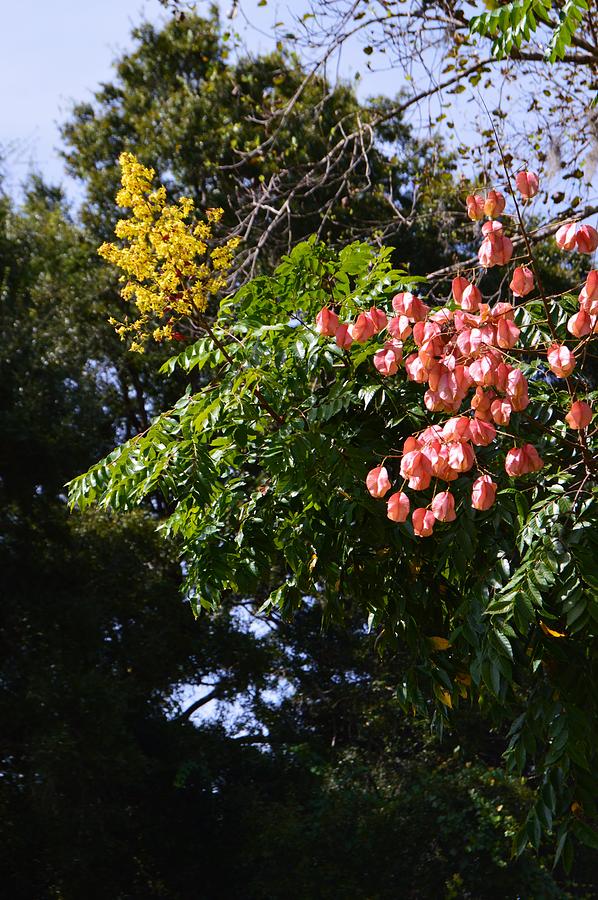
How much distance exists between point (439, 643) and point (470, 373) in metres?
1.19

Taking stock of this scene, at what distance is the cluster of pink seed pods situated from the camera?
287 cm

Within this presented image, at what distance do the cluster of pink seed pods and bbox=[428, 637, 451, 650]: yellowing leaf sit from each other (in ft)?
2.46

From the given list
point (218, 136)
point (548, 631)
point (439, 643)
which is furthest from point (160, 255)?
point (218, 136)

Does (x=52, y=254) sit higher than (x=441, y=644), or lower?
higher

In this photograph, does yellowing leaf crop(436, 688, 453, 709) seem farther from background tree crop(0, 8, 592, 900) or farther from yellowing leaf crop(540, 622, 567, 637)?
background tree crop(0, 8, 592, 900)

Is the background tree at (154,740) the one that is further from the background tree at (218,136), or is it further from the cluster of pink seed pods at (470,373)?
the cluster of pink seed pods at (470,373)

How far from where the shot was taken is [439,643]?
3650 millimetres

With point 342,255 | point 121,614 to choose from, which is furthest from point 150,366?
point 342,255

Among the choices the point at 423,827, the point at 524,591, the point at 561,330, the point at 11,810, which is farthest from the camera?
the point at 423,827

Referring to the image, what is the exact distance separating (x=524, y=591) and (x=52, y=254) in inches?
368

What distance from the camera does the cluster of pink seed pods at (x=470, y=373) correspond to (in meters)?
2.87

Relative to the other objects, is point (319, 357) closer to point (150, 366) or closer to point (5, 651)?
point (5, 651)

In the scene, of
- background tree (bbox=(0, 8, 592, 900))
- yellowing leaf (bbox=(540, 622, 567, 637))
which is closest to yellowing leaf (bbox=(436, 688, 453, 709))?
yellowing leaf (bbox=(540, 622, 567, 637))

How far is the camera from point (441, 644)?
3.64 metres
